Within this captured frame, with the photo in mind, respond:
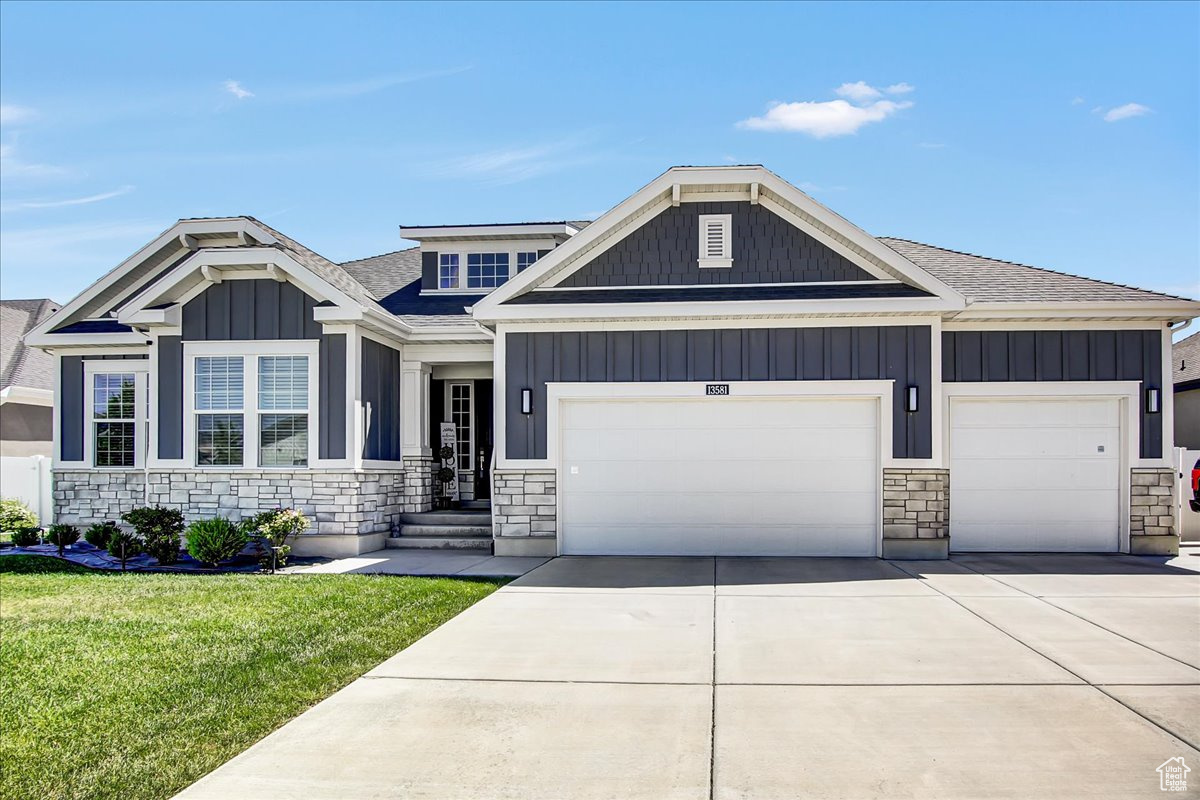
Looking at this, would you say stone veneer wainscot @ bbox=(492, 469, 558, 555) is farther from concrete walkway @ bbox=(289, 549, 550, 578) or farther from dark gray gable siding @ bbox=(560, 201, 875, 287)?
dark gray gable siding @ bbox=(560, 201, 875, 287)

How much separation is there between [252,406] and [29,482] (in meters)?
7.30

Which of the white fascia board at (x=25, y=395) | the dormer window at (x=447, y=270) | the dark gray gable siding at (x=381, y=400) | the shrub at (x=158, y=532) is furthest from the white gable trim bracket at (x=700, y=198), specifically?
the white fascia board at (x=25, y=395)

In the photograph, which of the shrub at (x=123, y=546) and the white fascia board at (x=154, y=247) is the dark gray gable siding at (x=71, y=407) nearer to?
the white fascia board at (x=154, y=247)

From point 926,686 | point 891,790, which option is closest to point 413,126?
point 926,686

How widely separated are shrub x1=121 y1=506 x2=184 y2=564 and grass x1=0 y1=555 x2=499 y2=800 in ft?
4.68

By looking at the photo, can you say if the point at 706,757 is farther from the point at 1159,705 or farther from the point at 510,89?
the point at 510,89

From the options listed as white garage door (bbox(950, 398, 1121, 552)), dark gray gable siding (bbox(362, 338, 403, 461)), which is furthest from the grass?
white garage door (bbox(950, 398, 1121, 552))

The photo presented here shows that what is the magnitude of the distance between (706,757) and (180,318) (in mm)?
11075

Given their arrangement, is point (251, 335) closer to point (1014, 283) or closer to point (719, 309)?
point (719, 309)

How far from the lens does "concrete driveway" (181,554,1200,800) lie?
4.54 meters

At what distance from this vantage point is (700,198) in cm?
1259

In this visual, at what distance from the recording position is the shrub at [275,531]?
467 inches

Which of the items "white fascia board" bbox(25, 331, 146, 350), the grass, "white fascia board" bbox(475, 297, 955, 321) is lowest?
the grass

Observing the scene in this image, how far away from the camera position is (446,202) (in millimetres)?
18375
